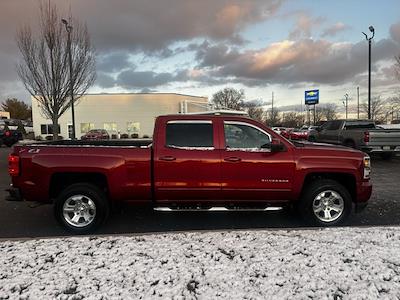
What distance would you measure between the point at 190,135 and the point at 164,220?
1.59 m

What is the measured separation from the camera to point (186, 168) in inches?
240

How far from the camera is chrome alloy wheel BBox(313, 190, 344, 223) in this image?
20.7 ft

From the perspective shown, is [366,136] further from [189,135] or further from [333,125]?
[189,135]

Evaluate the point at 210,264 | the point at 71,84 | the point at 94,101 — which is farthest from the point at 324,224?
the point at 94,101

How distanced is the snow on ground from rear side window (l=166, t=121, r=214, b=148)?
4.90 ft

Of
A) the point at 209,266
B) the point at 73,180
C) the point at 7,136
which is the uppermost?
the point at 7,136

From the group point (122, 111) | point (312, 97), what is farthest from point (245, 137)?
point (312, 97)

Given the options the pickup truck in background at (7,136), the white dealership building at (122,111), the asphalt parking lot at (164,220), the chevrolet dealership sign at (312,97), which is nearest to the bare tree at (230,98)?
the chevrolet dealership sign at (312,97)

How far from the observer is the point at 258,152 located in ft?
20.3

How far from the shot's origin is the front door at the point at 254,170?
6.15 m

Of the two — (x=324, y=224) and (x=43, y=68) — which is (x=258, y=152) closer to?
(x=324, y=224)

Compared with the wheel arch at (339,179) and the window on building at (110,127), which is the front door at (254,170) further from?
the window on building at (110,127)

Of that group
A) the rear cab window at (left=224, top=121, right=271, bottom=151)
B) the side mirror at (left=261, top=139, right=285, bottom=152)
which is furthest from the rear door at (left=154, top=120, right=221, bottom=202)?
the side mirror at (left=261, top=139, right=285, bottom=152)

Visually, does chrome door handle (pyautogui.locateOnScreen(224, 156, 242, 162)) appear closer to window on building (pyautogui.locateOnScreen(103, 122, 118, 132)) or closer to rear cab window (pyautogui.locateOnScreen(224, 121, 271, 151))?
rear cab window (pyautogui.locateOnScreen(224, 121, 271, 151))
